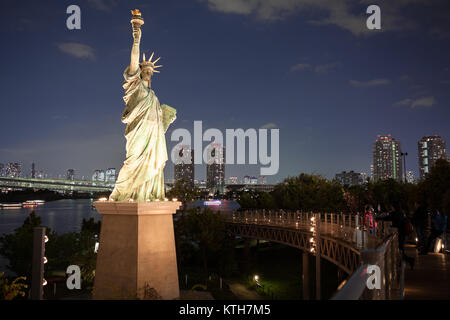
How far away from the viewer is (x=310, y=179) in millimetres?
47188

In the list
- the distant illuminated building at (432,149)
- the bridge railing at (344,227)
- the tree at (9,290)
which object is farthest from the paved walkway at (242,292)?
the distant illuminated building at (432,149)

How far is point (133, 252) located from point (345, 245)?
934cm

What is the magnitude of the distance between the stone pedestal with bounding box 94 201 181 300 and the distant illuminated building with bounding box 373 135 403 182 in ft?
486

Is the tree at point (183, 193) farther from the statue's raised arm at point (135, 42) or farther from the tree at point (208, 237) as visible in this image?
the statue's raised arm at point (135, 42)

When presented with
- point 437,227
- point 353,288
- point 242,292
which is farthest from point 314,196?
point 353,288

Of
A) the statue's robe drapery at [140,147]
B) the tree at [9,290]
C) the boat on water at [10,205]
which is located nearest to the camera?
the tree at [9,290]

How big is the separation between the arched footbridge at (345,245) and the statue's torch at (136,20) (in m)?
9.72

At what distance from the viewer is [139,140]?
12320mm

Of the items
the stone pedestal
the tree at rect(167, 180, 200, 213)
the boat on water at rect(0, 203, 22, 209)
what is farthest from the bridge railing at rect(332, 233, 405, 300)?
the boat on water at rect(0, 203, 22, 209)

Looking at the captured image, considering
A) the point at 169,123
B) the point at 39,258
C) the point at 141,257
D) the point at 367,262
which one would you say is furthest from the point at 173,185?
the point at 367,262

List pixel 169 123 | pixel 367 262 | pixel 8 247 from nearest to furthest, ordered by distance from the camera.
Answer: pixel 367 262 → pixel 169 123 → pixel 8 247

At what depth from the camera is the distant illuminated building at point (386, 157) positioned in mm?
147500

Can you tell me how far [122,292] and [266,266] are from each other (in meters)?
27.9

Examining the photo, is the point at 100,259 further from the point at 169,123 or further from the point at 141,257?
the point at 169,123
